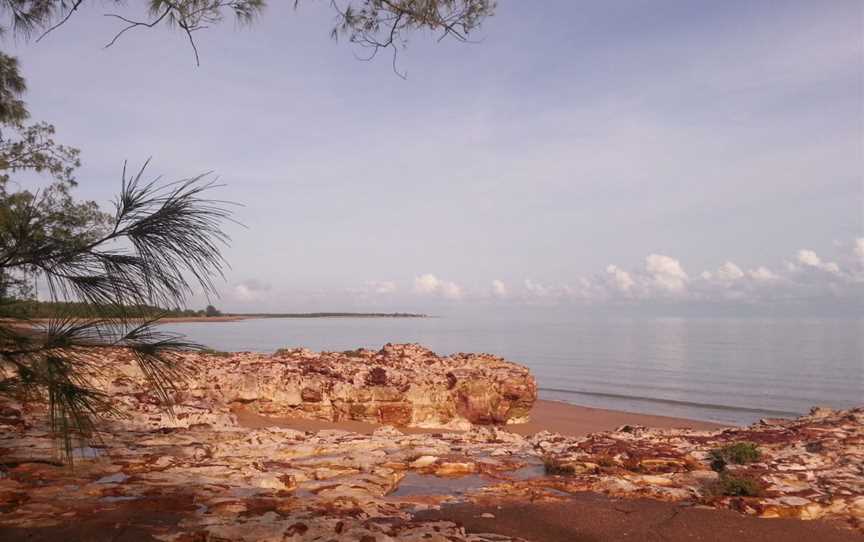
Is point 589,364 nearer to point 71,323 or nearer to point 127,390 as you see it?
point 127,390

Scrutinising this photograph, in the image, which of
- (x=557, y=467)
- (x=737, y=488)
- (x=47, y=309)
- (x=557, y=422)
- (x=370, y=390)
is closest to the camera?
(x=47, y=309)

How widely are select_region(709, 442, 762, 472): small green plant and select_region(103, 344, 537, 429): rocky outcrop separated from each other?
5.21 m

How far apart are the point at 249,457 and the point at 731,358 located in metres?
31.8

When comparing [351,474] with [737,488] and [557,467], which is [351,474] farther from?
[737,488]

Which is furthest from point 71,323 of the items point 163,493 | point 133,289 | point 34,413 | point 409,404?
point 409,404

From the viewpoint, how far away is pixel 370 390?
34.8 ft

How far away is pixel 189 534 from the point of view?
11.3 feet

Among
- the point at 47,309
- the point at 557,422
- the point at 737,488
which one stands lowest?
the point at 557,422

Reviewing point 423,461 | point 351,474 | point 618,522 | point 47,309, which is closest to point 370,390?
point 423,461

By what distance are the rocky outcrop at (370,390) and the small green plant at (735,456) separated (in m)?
5.21

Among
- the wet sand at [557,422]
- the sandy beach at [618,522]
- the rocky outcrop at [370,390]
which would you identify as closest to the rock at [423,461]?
the sandy beach at [618,522]

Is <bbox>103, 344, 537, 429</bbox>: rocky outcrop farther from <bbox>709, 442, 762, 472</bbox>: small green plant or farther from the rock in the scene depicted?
<bbox>709, 442, 762, 472</bbox>: small green plant

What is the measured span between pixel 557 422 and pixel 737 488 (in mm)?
8664

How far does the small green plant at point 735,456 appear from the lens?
5.67 m
